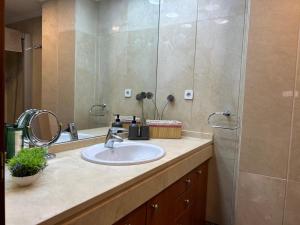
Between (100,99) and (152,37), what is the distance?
807 millimetres

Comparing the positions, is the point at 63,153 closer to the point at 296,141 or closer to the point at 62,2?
the point at 62,2

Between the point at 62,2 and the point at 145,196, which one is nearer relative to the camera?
the point at 145,196

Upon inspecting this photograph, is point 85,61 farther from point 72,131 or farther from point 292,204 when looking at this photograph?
point 292,204

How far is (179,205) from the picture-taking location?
1485 mm

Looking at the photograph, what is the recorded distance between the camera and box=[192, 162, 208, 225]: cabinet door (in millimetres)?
1748

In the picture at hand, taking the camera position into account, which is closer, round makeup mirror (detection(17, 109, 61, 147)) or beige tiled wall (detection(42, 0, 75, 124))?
round makeup mirror (detection(17, 109, 61, 147))

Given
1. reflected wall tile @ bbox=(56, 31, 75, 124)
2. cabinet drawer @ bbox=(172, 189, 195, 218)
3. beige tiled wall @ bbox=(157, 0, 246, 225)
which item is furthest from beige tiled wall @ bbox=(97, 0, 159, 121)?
cabinet drawer @ bbox=(172, 189, 195, 218)

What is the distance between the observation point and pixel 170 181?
130 centimetres

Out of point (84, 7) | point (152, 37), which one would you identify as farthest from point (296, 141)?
point (84, 7)

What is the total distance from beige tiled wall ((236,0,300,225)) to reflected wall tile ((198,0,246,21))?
1.36ft

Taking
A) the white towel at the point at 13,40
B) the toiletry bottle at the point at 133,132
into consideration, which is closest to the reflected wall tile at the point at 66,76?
→ the white towel at the point at 13,40

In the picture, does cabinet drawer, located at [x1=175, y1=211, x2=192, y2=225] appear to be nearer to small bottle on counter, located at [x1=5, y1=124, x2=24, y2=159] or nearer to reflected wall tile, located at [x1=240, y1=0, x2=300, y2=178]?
reflected wall tile, located at [x1=240, y1=0, x2=300, y2=178]

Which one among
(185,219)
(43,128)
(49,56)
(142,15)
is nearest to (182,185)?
(185,219)

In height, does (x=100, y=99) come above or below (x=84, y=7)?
below
